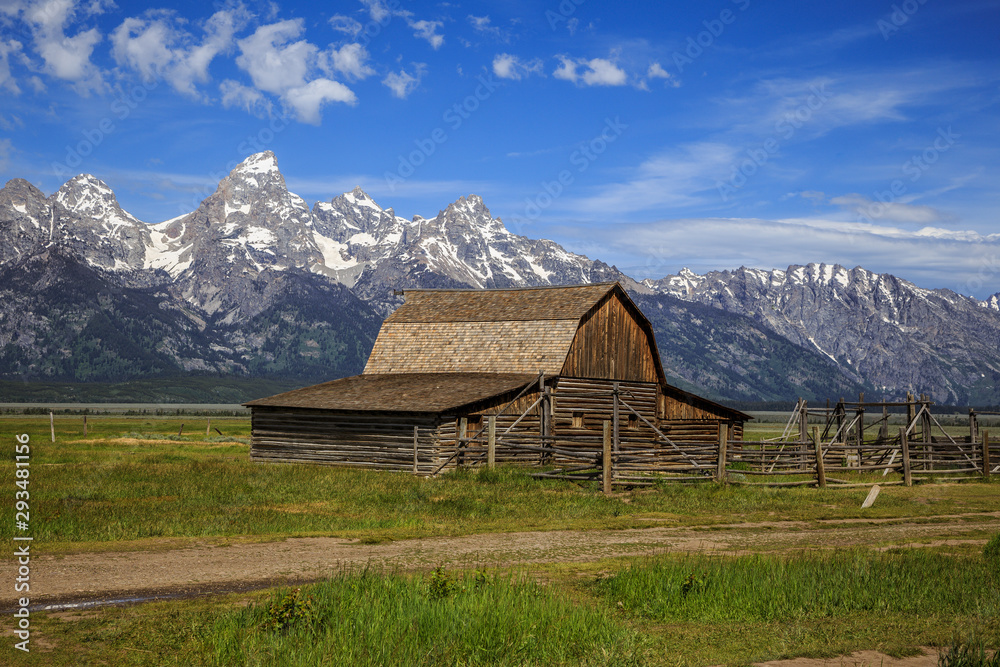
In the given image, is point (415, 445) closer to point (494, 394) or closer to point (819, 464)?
point (494, 394)

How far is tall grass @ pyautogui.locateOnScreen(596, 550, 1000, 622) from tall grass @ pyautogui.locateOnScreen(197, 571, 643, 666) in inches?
51.7

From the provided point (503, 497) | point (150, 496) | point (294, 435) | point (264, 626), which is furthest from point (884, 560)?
point (294, 435)

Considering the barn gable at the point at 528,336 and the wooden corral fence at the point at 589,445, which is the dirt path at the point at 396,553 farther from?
the barn gable at the point at 528,336

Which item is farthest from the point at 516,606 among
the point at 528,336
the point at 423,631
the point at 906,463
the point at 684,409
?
the point at 684,409

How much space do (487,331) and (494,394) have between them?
962 centimetres

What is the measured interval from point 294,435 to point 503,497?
1741 centimetres

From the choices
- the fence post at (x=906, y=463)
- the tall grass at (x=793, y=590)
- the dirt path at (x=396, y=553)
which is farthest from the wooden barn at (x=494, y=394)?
the tall grass at (x=793, y=590)

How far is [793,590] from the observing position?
12234mm

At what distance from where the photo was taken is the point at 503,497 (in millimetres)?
24734

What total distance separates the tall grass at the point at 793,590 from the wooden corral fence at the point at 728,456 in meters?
13.0

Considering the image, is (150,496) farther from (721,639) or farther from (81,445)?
(81,445)

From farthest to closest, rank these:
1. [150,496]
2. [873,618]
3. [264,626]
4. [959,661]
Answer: [150,496], [873,618], [264,626], [959,661]

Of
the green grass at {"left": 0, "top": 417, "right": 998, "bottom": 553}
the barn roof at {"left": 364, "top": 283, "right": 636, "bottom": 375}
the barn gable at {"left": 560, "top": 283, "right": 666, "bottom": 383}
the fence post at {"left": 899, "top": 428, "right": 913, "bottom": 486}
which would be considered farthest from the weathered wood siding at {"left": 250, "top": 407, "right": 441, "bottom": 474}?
the fence post at {"left": 899, "top": 428, "right": 913, "bottom": 486}

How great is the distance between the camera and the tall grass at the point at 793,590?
11.6m
